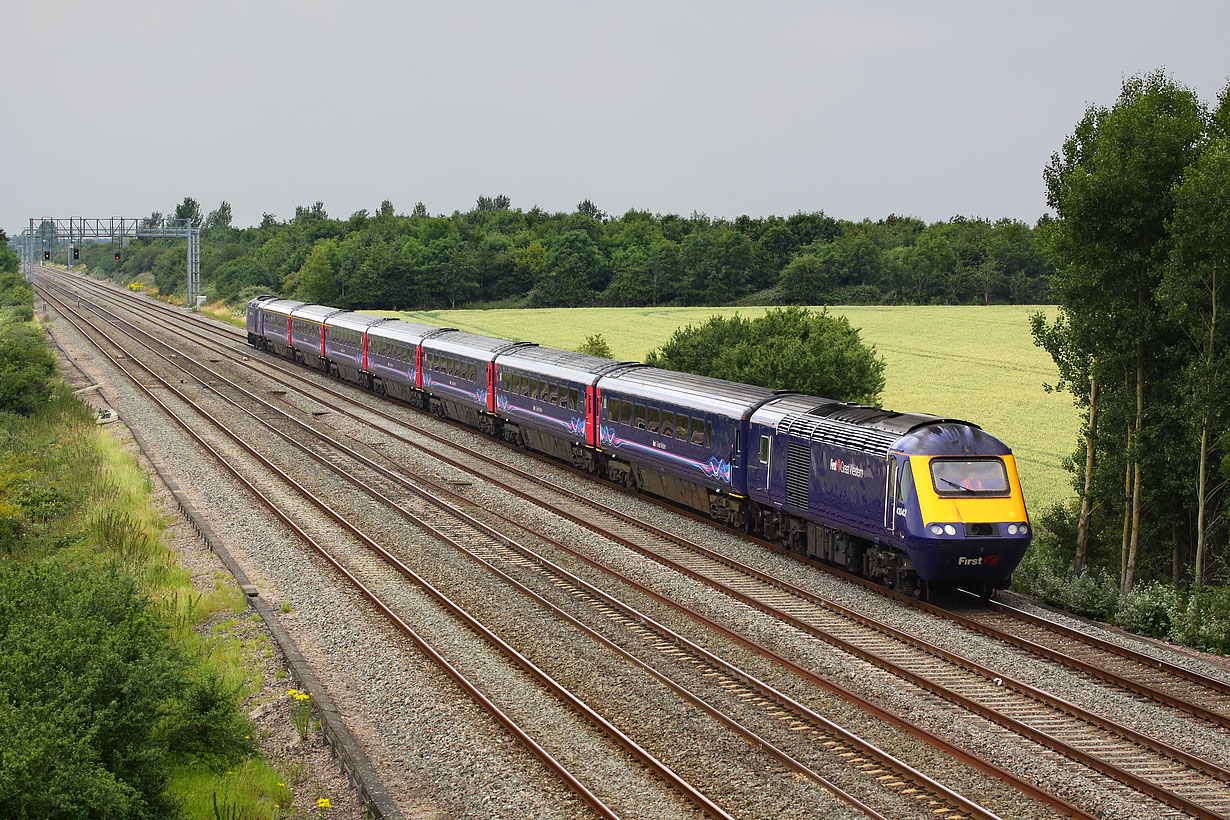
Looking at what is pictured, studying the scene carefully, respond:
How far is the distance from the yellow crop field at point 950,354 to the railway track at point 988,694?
13.5 m

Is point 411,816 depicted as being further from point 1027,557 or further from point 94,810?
point 1027,557

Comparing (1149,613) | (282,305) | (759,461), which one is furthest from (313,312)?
(1149,613)

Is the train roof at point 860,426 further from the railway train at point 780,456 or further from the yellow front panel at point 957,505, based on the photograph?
the yellow front panel at point 957,505

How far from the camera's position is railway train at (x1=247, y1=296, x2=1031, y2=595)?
60.5 ft

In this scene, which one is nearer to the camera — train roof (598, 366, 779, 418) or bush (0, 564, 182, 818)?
bush (0, 564, 182, 818)

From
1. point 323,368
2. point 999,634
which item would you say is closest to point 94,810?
point 999,634

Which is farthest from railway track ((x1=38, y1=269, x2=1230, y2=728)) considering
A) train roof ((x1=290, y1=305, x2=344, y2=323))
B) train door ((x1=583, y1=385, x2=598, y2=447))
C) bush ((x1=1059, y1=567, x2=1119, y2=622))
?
train roof ((x1=290, y1=305, x2=344, y2=323))

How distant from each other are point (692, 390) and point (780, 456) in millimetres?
4558

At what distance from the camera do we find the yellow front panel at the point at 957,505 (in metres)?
18.2

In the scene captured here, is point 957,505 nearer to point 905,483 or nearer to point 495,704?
point 905,483

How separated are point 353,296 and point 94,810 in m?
101

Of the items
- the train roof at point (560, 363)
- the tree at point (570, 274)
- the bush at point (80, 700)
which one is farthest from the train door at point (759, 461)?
the tree at point (570, 274)

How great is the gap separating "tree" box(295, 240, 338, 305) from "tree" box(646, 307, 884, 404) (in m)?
68.6

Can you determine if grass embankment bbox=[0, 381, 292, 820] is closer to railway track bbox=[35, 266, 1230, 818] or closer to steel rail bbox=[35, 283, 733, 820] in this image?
steel rail bbox=[35, 283, 733, 820]
